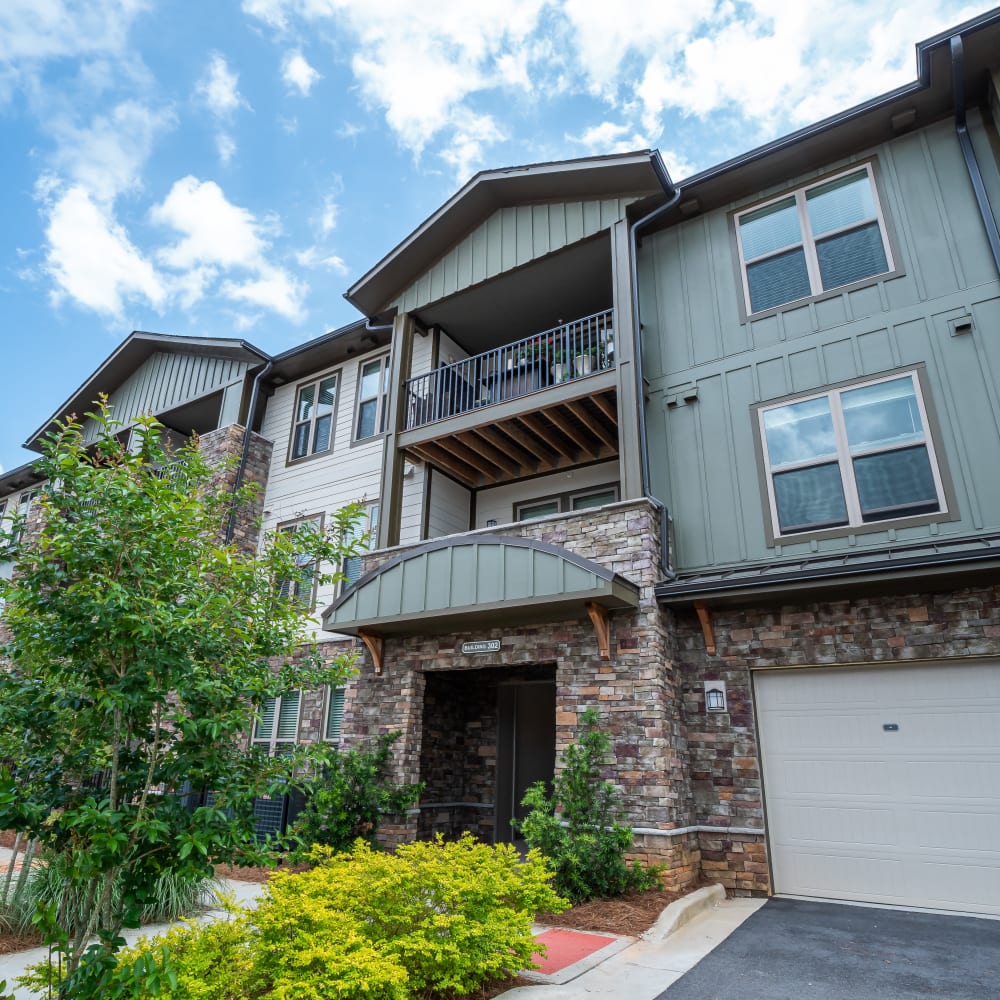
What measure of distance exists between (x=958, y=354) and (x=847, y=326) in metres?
1.23

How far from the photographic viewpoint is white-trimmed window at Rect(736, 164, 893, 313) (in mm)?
8484

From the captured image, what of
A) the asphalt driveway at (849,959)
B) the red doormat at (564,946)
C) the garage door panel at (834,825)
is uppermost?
the garage door panel at (834,825)

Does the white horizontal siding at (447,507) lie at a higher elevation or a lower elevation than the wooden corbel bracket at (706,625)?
higher

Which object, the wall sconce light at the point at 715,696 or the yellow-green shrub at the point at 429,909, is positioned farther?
the wall sconce light at the point at 715,696

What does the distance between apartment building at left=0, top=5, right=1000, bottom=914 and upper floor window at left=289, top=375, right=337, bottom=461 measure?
8.72 ft

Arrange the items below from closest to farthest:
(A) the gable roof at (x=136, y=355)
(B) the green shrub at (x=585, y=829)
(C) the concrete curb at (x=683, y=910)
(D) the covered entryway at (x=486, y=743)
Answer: (C) the concrete curb at (x=683, y=910) → (B) the green shrub at (x=585, y=829) → (D) the covered entryway at (x=486, y=743) → (A) the gable roof at (x=136, y=355)

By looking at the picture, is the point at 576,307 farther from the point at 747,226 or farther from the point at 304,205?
the point at 304,205

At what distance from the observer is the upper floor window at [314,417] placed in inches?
529

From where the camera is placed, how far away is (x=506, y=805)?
9914 mm

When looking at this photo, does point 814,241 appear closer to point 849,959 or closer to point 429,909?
point 849,959

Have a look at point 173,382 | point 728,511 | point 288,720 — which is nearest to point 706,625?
point 728,511

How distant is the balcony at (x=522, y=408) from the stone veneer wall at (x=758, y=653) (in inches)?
131

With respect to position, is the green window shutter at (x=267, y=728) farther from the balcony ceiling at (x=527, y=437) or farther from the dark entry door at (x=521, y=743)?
the balcony ceiling at (x=527, y=437)

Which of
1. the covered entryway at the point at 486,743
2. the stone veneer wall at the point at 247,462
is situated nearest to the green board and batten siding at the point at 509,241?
the stone veneer wall at the point at 247,462
